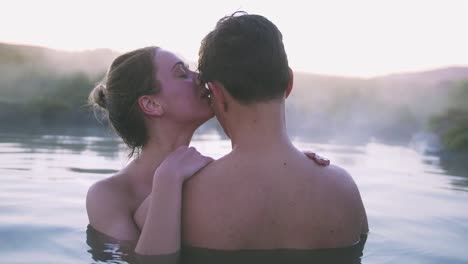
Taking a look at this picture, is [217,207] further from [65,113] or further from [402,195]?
[65,113]

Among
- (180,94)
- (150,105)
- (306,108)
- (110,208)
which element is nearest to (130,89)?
(150,105)

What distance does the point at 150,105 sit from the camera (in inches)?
113

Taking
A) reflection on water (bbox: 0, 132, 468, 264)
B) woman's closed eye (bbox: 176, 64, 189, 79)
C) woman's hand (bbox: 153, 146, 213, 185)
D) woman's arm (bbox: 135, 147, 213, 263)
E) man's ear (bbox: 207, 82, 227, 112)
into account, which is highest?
woman's closed eye (bbox: 176, 64, 189, 79)

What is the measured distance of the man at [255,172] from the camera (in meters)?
2.05

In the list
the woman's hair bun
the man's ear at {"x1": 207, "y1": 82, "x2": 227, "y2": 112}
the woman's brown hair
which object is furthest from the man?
the woman's hair bun

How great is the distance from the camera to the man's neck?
2.10m

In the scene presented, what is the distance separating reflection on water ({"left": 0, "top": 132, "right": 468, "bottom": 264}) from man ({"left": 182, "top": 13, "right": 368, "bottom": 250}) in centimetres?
27

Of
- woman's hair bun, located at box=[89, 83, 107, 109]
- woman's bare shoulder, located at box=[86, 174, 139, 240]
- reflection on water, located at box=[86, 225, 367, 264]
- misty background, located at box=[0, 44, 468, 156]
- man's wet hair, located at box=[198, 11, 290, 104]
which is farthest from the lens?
misty background, located at box=[0, 44, 468, 156]

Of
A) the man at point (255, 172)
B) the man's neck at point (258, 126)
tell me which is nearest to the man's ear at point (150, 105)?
the man at point (255, 172)

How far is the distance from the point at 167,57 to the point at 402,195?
3.11m

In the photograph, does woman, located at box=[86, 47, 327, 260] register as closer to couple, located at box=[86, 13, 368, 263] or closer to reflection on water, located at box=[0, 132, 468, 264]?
reflection on water, located at box=[0, 132, 468, 264]

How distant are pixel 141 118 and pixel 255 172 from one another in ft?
3.60

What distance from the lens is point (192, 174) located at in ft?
7.27

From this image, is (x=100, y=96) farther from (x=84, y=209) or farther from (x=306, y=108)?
(x=306, y=108)
